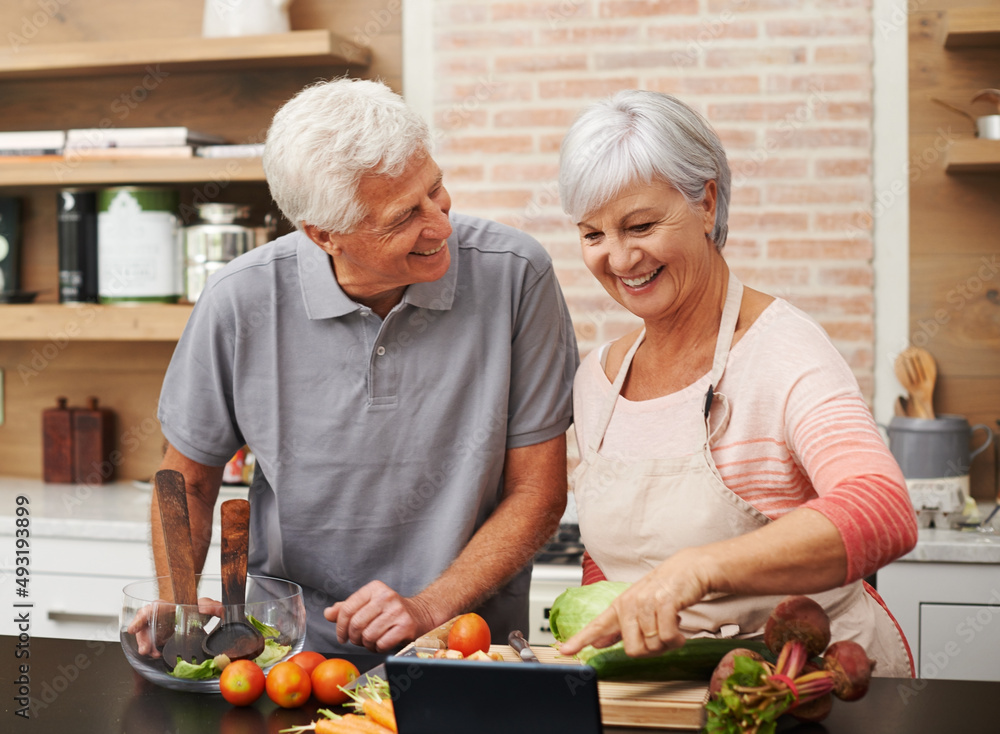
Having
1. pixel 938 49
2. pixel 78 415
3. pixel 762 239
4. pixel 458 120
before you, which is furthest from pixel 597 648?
pixel 78 415

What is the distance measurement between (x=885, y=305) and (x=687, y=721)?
1.99 metres

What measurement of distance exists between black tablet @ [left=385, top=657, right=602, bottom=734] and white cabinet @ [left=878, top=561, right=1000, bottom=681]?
5.17 feet

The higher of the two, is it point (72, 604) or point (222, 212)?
point (222, 212)

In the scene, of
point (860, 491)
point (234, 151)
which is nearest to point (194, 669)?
point (860, 491)

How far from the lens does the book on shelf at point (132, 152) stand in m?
2.78

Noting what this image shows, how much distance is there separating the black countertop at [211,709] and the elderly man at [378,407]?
323mm

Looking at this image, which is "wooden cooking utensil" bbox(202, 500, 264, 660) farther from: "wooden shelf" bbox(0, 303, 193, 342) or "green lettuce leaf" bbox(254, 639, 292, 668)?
"wooden shelf" bbox(0, 303, 193, 342)

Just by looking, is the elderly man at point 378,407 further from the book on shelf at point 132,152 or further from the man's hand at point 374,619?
the book on shelf at point 132,152

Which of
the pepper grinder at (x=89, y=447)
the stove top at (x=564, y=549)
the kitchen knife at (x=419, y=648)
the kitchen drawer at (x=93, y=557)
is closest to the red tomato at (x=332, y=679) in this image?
the kitchen knife at (x=419, y=648)

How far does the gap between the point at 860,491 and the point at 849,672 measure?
0.19m

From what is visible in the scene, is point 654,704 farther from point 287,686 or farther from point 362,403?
point 362,403

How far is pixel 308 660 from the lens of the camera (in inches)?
46.3

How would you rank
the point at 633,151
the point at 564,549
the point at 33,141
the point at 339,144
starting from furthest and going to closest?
the point at 33,141
the point at 564,549
the point at 339,144
the point at 633,151

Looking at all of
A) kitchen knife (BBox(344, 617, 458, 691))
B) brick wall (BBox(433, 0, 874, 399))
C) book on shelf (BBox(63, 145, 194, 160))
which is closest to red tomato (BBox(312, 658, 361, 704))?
kitchen knife (BBox(344, 617, 458, 691))
